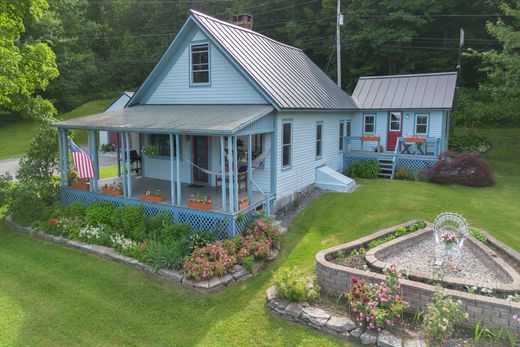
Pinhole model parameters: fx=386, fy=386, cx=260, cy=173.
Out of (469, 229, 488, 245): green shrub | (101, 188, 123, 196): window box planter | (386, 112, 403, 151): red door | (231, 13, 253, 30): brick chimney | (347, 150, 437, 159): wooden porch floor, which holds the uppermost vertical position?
(231, 13, 253, 30): brick chimney

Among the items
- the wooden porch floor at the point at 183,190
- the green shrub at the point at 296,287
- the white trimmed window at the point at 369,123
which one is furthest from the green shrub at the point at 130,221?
the white trimmed window at the point at 369,123

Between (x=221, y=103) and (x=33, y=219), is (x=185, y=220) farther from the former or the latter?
(x=33, y=219)

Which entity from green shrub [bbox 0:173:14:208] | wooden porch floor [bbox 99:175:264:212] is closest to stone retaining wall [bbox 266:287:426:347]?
wooden porch floor [bbox 99:175:264:212]


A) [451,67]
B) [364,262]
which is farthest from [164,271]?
[451,67]

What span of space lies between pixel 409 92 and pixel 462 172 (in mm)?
5512

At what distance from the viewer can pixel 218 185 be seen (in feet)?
45.8

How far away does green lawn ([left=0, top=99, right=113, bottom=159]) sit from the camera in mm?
29402

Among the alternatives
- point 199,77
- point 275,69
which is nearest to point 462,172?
point 275,69

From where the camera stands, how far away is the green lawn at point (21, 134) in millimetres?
29402

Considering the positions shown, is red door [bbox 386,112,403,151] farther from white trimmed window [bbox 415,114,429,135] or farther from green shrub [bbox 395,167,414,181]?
green shrub [bbox 395,167,414,181]

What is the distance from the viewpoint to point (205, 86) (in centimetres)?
1373

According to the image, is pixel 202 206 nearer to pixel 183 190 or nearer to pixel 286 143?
pixel 183 190

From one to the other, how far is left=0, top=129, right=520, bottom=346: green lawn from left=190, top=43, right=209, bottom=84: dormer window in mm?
6015

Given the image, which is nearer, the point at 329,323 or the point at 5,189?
the point at 329,323
